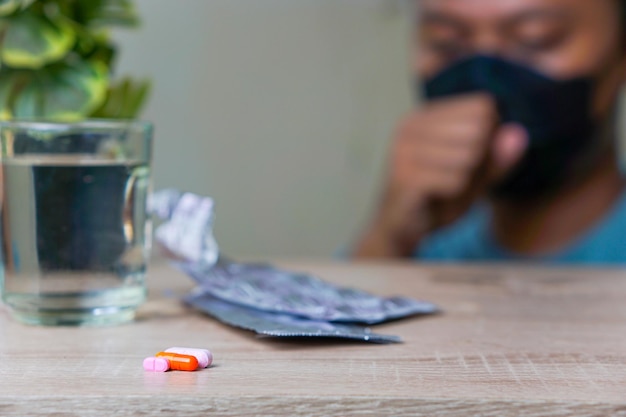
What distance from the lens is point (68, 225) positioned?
1.58 ft

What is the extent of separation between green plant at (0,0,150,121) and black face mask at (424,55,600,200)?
607 millimetres

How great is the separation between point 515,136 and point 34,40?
0.68 meters

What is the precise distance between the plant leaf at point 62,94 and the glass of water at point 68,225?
0.41ft

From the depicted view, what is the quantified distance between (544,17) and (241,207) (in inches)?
19.7

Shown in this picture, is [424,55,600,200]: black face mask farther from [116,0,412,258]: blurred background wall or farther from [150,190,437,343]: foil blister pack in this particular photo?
[150,190,437,343]: foil blister pack

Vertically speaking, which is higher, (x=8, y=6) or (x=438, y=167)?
(x=8, y=6)

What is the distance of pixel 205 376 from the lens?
0.35 meters

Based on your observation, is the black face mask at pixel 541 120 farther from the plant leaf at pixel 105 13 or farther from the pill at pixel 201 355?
the pill at pixel 201 355

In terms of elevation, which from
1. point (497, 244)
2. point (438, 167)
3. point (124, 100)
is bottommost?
point (497, 244)

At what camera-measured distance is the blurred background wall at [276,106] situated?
1127 millimetres

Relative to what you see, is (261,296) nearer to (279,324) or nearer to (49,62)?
(279,324)

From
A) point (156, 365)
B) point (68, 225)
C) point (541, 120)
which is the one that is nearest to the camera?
point (156, 365)

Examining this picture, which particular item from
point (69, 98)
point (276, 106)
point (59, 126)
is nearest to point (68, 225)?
point (59, 126)

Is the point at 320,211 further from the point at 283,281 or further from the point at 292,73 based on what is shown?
the point at 283,281
